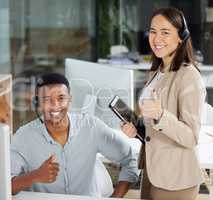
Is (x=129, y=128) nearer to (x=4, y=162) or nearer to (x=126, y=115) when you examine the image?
(x=126, y=115)

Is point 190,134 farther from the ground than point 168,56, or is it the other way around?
point 168,56

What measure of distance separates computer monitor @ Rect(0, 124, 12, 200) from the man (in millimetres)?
389

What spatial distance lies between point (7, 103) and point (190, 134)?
3103 millimetres

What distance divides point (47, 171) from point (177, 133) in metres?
0.42

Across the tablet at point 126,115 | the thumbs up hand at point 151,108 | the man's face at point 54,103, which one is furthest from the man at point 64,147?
the thumbs up hand at point 151,108

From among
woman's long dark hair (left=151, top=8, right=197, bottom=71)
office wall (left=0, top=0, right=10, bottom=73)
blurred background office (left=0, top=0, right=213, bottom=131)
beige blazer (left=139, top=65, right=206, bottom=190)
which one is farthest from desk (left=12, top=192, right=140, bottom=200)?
office wall (left=0, top=0, right=10, bottom=73)

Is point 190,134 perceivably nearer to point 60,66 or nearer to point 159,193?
point 159,193

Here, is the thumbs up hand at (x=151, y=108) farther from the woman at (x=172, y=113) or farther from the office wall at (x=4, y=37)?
the office wall at (x=4, y=37)

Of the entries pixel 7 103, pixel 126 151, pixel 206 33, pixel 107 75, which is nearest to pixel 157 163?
pixel 126 151

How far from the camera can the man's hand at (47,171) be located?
4.49 ft

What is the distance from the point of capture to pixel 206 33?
4.52 meters

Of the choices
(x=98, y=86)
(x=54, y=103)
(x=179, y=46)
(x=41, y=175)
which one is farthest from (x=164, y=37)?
(x=98, y=86)

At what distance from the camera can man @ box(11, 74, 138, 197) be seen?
1455mm

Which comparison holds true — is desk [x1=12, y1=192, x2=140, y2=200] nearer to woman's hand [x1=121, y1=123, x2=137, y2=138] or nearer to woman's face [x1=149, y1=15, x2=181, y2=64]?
woman's hand [x1=121, y1=123, x2=137, y2=138]
